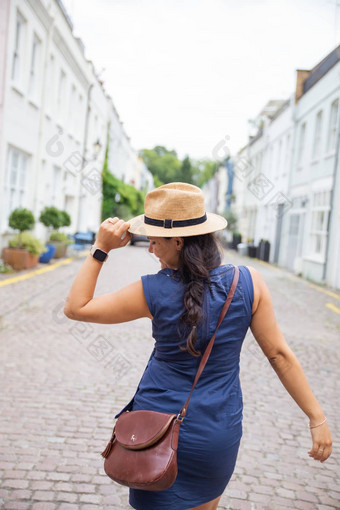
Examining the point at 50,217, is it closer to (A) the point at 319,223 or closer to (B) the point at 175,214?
(A) the point at 319,223

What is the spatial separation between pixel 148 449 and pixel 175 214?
784mm

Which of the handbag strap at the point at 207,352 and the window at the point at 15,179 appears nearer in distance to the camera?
the handbag strap at the point at 207,352

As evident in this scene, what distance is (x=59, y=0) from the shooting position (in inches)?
697

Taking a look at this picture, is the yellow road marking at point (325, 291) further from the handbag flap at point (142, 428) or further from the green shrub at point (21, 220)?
the handbag flap at point (142, 428)

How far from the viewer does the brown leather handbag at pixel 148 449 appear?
170 cm

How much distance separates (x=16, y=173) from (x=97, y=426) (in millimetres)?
12187

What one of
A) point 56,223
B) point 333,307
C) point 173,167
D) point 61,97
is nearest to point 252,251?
point 61,97

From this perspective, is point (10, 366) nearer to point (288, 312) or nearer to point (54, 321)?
point (54, 321)

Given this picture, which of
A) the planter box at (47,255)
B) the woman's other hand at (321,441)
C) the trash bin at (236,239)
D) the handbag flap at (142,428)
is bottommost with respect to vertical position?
the planter box at (47,255)

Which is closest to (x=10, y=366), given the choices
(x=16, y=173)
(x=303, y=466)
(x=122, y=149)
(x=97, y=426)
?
(x=97, y=426)

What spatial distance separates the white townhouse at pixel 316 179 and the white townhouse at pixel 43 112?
29.4 ft

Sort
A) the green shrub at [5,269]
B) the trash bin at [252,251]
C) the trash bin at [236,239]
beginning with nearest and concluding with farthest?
the green shrub at [5,269], the trash bin at [252,251], the trash bin at [236,239]

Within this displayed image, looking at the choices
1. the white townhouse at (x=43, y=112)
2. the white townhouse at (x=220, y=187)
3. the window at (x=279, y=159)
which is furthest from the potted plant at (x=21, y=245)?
the white townhouse at (x=220, y=187)

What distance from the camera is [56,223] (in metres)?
16.9
